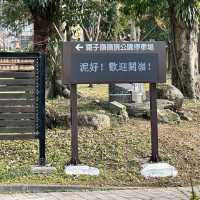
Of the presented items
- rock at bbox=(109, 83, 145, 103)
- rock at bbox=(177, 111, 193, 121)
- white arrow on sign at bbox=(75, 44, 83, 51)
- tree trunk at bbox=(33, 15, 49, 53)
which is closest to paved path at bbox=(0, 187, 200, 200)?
white arrow on sign at bbox=(75, 44, 83, 51)

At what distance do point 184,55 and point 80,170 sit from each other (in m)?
8.93

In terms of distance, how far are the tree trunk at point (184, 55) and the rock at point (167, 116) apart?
493 centimetres

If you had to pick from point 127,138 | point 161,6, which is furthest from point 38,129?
point 161,6

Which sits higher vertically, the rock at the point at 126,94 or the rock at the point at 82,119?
the rock at the point at 126,94

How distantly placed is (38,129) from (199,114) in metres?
5.16

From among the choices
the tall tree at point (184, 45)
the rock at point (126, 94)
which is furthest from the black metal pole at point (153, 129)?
the tall tree at point (184, 45)

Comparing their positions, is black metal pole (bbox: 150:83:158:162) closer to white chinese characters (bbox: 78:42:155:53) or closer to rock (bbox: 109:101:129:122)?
white chinese characters (bbox: 78:42:155:53)

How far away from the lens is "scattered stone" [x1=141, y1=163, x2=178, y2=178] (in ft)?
30.3

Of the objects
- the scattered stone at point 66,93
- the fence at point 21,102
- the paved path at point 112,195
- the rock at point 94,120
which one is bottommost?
the paved path at point 112,195

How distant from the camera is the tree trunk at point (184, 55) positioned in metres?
17.2

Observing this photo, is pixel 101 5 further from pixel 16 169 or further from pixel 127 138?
pixel 16 169

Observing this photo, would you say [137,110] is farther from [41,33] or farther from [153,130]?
[41,33]

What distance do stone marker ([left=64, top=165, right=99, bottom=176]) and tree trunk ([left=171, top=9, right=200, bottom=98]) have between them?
8391mm

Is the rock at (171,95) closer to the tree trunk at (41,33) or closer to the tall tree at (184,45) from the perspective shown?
the tree trunk at (41,33)
